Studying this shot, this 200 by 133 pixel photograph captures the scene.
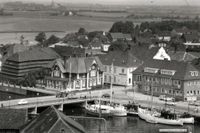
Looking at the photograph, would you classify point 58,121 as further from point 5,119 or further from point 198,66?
point 198,66

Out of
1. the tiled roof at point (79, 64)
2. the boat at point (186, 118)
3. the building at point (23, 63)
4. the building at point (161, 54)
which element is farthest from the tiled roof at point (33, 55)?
the boat at point (186, 118)

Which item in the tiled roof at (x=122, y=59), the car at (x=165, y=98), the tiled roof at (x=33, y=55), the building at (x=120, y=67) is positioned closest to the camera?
the car at (x=165, y=98)

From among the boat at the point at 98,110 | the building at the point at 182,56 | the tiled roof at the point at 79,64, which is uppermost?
the building at the point at 182,56

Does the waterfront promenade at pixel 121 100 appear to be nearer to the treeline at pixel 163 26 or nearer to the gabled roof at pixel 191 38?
the gabled roof at pixel 191 38

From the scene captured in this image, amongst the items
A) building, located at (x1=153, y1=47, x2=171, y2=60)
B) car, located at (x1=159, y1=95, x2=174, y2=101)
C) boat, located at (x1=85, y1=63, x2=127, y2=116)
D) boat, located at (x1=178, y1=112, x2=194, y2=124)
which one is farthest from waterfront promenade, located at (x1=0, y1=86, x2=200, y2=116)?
building, located at (x1=153, y1=47, x2=171, y2=60)

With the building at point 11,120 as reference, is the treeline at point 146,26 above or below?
above

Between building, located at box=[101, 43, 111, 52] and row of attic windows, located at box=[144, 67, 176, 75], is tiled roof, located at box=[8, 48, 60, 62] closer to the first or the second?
row of attic windows, located at box=[144, 67, 176, 75]
